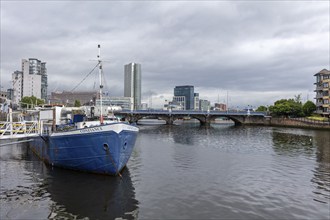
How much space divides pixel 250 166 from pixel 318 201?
493 inches

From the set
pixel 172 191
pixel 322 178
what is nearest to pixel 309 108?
pixel 322 178

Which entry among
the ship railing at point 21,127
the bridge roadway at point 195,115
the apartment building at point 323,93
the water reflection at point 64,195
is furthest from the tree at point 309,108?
the ship railing at point 21,127

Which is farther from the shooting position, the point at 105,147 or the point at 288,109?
the point at 288,109

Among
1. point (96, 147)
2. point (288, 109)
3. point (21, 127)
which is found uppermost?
point (288, 109)

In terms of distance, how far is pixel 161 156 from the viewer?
38938 mm

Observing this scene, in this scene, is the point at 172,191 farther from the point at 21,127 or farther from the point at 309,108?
the point at 309,108

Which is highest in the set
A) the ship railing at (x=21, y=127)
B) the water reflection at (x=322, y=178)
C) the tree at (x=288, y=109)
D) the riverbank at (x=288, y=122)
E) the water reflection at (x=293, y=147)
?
the tree at (x=288, y=109)

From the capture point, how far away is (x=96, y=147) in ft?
80.1

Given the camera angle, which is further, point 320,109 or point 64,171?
point 320,109

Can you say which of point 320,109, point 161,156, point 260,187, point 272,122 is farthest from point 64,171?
point 320,109

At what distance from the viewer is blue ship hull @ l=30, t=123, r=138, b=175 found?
23719 mm

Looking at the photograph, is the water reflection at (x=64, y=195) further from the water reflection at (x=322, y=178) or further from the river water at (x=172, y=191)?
the water reflection at (x=322, y=178)

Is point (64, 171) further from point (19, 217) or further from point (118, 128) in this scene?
point (19, 217)

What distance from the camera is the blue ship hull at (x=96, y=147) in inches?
934
